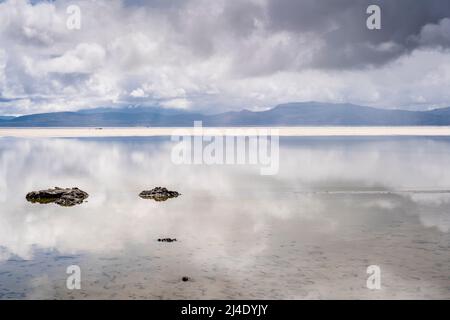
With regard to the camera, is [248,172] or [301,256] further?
[248,172]

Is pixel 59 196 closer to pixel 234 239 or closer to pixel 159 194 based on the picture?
pixel 159 194

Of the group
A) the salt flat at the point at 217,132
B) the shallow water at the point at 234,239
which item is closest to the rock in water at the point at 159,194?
the shallow water at the point at 234,239

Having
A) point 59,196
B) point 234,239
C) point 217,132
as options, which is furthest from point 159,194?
point 217,132

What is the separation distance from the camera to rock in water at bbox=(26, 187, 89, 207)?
65.1 ft

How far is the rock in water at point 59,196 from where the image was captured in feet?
65.1

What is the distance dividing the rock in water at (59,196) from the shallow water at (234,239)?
0.58 meters

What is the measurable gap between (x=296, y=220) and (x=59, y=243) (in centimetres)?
774

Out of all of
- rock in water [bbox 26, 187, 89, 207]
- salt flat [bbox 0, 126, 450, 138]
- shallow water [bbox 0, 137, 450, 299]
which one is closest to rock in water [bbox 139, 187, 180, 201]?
shallow water [bbox 0, 137, 450, 299]

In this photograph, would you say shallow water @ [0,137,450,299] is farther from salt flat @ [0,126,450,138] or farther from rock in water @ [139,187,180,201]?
salt flat @ [0,126,450,138]

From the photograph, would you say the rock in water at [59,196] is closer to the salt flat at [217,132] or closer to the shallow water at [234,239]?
the shallow water at [234,239]

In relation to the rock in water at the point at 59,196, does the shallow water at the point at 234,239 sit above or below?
below
